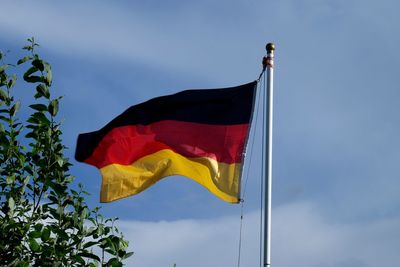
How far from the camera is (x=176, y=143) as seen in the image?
13.2 meters

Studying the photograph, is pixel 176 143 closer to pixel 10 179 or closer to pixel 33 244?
pixel 10 179

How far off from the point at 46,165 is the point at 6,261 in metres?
1.40

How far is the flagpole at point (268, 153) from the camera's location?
10953 mm

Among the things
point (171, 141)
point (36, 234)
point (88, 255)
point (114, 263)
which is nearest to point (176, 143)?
point (171, 141)

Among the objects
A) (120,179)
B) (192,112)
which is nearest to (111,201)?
(120,179)

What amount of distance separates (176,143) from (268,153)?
209 cm

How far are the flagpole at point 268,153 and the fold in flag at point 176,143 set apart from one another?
2.46 ft

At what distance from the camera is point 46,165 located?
31.1 feet

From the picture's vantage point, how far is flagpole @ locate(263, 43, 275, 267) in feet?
35.9

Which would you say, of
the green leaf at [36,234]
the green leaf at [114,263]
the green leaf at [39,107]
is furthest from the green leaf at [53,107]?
the green leaf at [114,263]

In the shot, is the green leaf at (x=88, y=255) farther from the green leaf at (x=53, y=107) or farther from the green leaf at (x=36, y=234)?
the green leaf at (x=53, y=107)

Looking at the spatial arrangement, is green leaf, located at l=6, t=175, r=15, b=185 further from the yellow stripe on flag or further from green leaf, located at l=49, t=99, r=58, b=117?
the yellow stripe on flag

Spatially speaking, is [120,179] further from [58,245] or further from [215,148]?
[58,245]

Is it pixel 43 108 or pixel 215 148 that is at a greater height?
pixel 215 148
